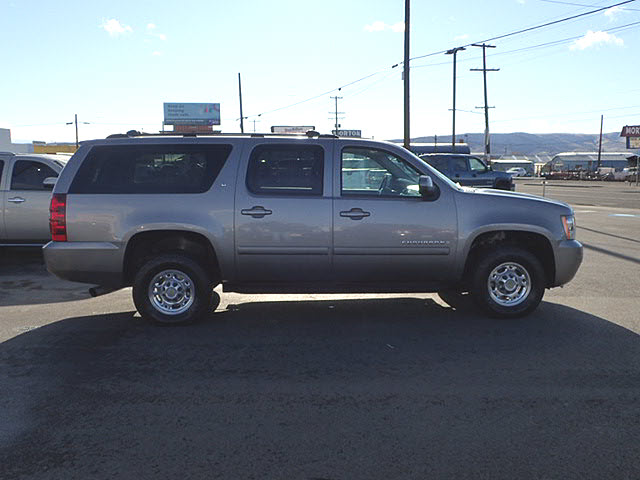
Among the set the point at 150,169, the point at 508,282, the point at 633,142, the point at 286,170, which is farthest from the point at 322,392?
the point at 633,142

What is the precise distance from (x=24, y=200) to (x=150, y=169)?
4.47 metres

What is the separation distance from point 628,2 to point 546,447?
1901cm

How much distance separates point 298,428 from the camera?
3.54 meters

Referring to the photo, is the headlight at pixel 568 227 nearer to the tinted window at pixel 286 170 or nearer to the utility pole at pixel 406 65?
the tinted window at pixel 286 170

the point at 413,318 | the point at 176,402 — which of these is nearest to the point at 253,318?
the point at 413,318

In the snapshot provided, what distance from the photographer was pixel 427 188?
5586mm

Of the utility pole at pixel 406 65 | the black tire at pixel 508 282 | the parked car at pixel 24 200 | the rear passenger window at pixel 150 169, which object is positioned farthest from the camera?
the utility pole at pixel 406 65

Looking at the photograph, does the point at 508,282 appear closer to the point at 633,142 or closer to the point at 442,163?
the point at 442,163

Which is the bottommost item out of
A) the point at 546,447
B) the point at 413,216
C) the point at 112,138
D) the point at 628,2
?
the point at 546,447

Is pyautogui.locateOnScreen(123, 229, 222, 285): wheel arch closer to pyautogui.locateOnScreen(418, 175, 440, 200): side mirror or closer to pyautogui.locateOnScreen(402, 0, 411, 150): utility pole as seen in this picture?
pyautogui.locateOnScreen(418, 175, 440, 200): side mirror

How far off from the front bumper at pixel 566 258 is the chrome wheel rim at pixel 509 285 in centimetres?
33

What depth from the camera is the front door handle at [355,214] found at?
18.6 feet

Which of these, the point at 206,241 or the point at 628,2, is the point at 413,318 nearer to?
the point at 206,241

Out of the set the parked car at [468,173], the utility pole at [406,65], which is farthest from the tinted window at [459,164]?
the utility pole at [406,65]
